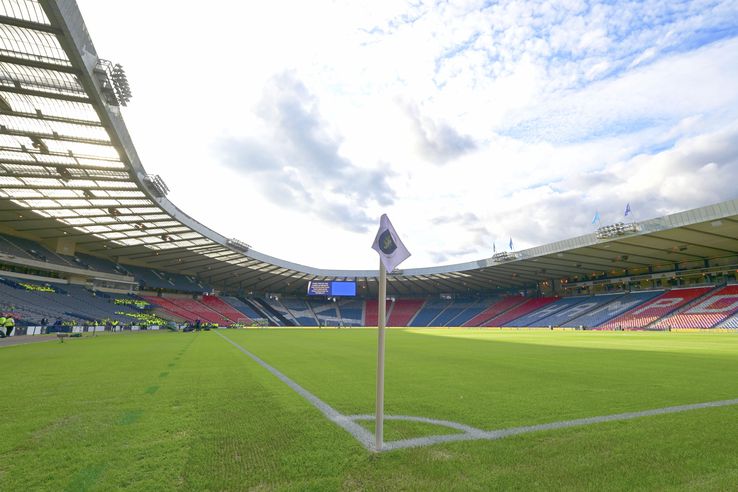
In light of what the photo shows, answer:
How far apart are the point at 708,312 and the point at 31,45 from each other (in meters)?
53.2

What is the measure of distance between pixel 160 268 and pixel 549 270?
2400 inches

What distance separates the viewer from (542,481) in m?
2.74

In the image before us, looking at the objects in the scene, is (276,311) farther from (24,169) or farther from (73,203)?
(24,169)

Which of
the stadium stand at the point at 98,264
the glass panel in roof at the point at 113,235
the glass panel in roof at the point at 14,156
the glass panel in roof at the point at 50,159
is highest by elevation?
the glass panel in roof at the point at 50,159

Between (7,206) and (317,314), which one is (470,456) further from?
(317,314)

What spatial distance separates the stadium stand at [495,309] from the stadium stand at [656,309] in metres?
21.9

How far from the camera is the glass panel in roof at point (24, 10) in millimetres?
10762

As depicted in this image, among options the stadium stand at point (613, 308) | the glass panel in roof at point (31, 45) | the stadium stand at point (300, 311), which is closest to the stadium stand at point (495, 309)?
the stadium stand at point (613, 308)

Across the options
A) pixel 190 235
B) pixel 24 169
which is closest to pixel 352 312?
pixel 190 235

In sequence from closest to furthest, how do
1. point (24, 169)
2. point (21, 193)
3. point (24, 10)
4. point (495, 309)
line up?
point (24, 10) < point (24, 169) < point (21, 193) < point (495, 309)

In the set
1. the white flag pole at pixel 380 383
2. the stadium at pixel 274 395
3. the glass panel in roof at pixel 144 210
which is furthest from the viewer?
the glass panel in roof at pixel 144 210

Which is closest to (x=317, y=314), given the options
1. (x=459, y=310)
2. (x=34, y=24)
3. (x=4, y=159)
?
(x=459, y=310)

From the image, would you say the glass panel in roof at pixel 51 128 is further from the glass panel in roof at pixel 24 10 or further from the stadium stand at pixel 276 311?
the stadium stand at pixel 276 311

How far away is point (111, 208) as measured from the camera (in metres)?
30.2
